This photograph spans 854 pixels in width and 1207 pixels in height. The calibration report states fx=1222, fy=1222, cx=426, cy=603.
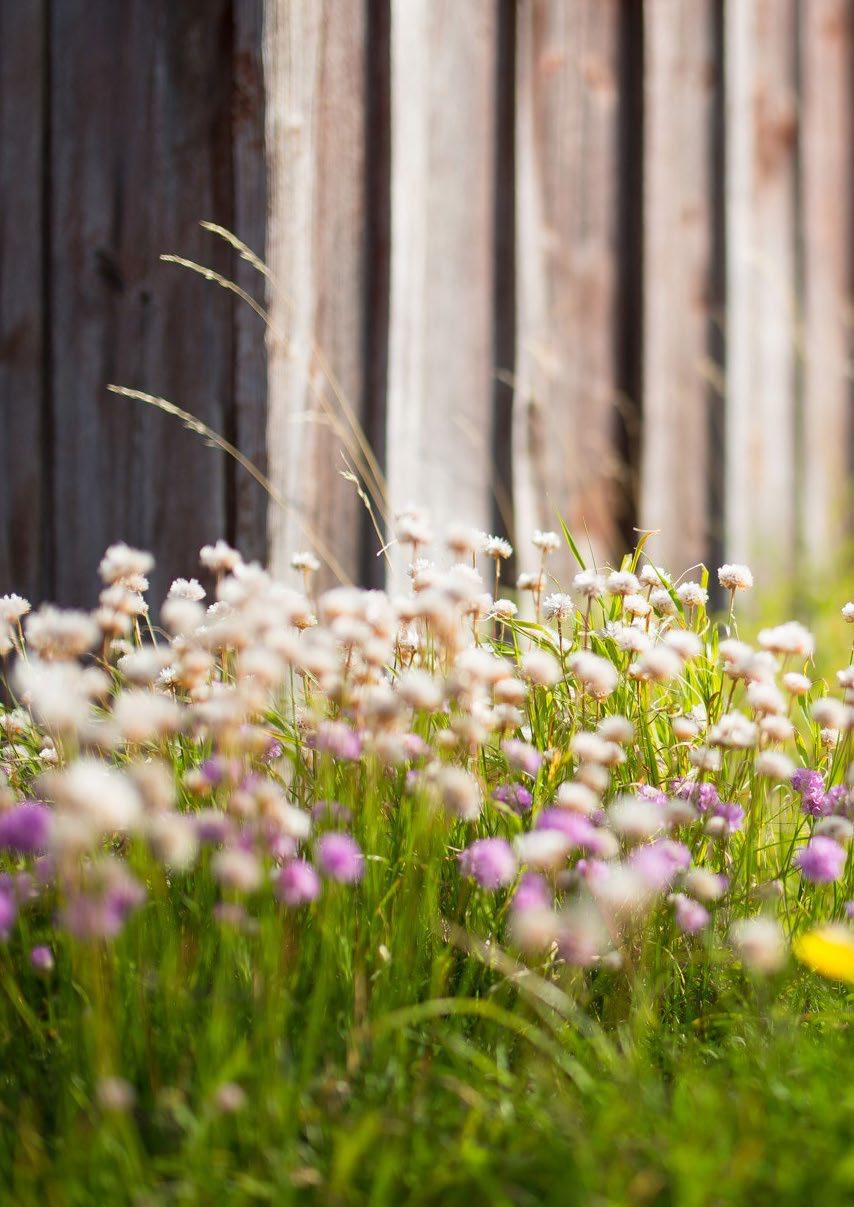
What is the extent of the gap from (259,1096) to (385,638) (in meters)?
0.52

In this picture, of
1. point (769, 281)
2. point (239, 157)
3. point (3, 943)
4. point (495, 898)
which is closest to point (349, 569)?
point (239, 157)

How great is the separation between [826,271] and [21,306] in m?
3.09

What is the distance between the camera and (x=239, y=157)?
2.35m

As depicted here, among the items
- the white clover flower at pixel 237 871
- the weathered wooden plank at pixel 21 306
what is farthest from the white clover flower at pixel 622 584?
the weathered wooden plank at pixel 21 306

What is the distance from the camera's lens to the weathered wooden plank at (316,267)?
7.66 ft

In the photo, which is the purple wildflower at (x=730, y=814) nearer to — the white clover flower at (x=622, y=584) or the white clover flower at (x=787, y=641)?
the white clover flower at (x=787, y=641)

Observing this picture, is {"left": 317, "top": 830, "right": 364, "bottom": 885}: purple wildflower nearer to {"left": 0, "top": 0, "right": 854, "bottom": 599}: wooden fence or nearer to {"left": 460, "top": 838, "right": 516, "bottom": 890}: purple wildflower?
{"left": 460, "top": 838, "right": 516, "bottom": 890}: purple wildflower

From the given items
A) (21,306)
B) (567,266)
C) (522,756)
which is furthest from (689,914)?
(567,266)

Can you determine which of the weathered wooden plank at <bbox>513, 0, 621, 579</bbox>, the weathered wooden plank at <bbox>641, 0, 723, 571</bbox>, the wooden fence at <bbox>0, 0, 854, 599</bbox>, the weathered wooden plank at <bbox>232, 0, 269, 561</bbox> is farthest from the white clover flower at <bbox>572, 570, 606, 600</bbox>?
the weathered wooden plank at <bbox>641, 0, 723, 571</bbox>

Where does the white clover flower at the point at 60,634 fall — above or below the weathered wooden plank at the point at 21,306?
below

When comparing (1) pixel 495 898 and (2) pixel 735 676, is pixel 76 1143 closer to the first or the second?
(1) pixel 495 898

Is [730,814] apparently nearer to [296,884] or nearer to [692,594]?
[692,594]

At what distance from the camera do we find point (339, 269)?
2.49 m

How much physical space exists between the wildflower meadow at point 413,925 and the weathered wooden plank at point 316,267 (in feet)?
2.21
